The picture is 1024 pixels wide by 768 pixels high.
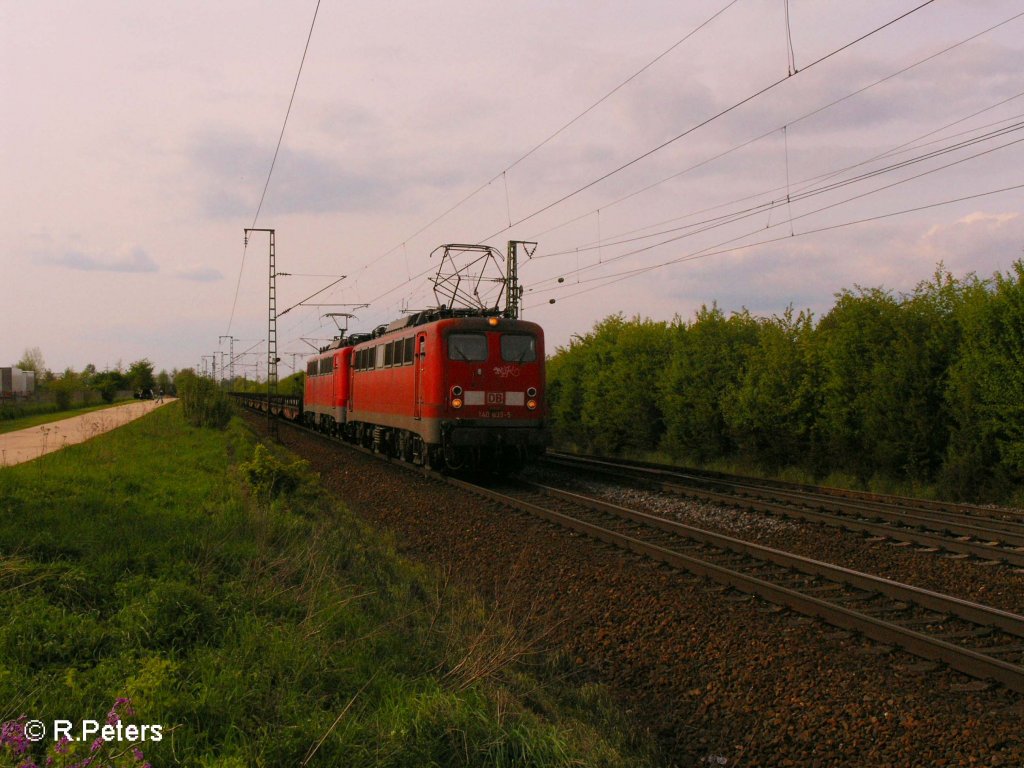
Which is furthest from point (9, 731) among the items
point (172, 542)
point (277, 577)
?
point (172, 542)

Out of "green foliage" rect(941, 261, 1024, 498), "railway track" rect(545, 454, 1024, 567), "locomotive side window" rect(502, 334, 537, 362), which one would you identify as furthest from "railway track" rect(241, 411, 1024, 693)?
"green foliage" rect(941, 261, 1024, 498)

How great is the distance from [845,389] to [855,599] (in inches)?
393

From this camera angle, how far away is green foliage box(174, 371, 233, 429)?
89.9 feet

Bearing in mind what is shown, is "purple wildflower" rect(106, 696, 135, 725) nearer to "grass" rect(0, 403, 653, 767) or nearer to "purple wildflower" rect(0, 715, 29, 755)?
"grass" rect(0, 403, 653, 767)

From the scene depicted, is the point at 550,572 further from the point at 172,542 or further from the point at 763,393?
the point at 763,393

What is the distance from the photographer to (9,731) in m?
3.17

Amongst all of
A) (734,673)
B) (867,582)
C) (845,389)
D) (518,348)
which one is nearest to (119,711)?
(734,673)

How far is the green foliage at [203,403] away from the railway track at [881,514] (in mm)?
16648

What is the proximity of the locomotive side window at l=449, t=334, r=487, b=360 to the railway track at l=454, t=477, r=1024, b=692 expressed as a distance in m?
5.52

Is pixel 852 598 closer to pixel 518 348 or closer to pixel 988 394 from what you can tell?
pixel 988 394

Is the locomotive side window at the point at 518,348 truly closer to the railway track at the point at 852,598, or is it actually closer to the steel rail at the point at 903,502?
the steel rail at the point at 903,502

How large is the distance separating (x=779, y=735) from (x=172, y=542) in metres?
5.15

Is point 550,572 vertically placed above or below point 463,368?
below

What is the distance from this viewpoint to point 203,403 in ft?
90.8
